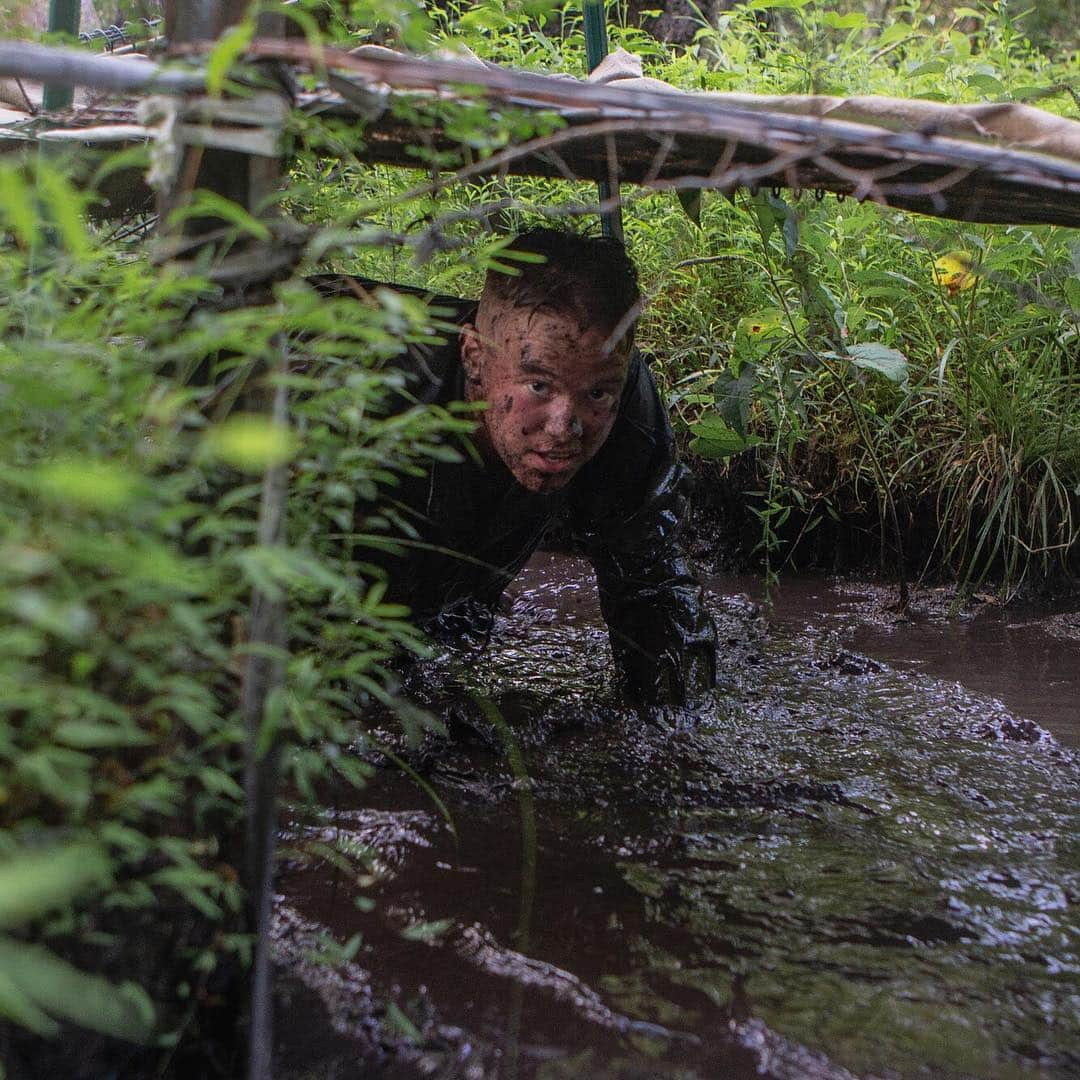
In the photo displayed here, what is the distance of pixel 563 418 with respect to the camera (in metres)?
2.48

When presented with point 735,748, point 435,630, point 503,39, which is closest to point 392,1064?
point 735,748

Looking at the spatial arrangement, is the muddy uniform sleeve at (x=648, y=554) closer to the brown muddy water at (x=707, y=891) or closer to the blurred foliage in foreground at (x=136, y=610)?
the brown muddy water at (x=707, y=891)

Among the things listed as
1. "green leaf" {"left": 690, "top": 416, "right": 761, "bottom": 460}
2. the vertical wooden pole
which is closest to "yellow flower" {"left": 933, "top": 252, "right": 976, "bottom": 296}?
"green leaf" {"left": 690, "top": 416, "right": 761, "bottom": 460}

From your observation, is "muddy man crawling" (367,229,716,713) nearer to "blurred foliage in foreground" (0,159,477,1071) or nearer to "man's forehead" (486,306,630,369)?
"man's forehead" (486,306,630,369)

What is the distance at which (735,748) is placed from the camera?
2781 millimetres

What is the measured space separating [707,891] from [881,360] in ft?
6.52

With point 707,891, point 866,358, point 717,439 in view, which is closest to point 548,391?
point 707,891

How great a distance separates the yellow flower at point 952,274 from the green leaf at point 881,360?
32 cm

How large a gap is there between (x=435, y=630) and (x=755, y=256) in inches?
72.2

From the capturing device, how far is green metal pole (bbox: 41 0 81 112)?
2.80 m

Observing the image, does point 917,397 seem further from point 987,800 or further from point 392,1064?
point 392,1064

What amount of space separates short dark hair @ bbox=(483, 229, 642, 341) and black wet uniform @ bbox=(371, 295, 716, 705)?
1.11ft

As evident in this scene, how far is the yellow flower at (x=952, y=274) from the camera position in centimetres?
334

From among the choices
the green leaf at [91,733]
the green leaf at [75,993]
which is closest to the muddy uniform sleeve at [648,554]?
the green leaf at [75,993]
